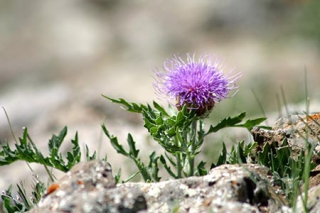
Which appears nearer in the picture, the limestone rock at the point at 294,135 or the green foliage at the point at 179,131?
the green foliage at the point at 179,131

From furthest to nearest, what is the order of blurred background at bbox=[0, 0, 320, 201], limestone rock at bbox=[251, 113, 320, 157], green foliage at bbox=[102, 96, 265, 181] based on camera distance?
blurred background at bbox=[0, 0, 320, 201], limestone rock at bbox=[251, 113, 320, 157], green foliage at bbox=[102, 96, 265, 181]

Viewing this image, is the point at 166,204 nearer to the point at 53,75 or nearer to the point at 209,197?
the point at 209,197

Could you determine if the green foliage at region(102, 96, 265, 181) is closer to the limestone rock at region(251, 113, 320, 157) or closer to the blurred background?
the limestone rock at region(251, 113, 320, 157)

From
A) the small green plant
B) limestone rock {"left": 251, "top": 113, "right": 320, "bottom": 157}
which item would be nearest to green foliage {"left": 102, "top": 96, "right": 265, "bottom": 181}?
the small green plant

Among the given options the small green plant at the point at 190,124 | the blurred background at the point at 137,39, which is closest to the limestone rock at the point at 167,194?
the small green plant at the point at 190,124

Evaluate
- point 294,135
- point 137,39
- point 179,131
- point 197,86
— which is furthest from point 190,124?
→ point 137,39

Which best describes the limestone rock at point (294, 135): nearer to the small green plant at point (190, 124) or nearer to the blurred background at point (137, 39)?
the small green plant at point (190, 124)
